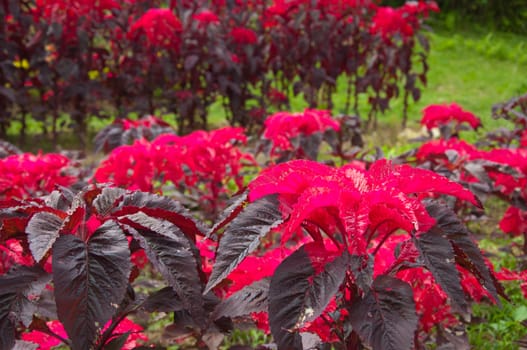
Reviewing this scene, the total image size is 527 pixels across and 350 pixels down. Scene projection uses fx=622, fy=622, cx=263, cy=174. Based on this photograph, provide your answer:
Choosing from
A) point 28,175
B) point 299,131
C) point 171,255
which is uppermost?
point 171,255

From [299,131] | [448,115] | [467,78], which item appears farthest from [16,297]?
[467,78]

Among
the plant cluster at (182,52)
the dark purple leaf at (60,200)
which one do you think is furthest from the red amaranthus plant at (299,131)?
the plant cluster at (182,52)

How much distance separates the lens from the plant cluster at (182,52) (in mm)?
4438

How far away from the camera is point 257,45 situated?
5430 millimetres

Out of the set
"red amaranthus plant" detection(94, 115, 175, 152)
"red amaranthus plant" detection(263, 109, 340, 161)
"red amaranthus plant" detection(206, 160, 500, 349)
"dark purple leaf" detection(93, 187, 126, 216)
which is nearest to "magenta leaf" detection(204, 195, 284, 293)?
A: "red amaranthus plant" detection(206, 160, 500, 349)

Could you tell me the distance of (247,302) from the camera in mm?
1073

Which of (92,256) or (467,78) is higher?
(92,256)

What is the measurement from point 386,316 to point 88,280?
45 centimetres

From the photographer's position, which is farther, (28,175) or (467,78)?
(467,78)

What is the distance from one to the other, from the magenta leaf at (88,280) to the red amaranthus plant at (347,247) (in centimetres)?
14

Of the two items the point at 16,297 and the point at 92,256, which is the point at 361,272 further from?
the point at 16,297

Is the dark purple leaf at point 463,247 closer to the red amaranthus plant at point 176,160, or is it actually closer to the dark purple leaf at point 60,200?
the dark purple leaf at point 60,200

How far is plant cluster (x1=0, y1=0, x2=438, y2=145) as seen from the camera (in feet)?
14.6

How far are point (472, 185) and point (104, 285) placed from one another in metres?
1.71
